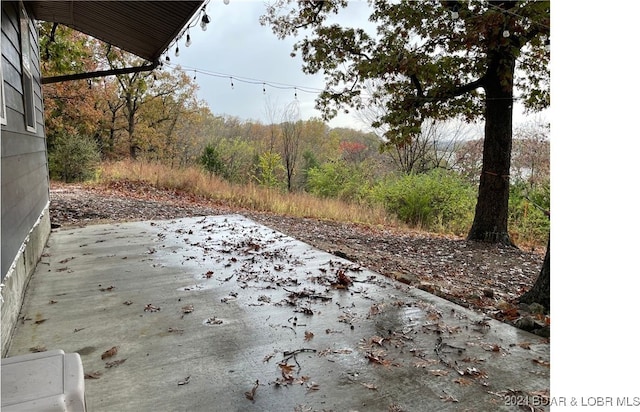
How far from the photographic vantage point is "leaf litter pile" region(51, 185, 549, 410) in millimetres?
1912

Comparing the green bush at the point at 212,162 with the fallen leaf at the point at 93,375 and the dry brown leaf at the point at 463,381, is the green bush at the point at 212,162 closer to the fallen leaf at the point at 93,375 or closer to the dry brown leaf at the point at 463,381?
the fallen leaf at the point at 93,375

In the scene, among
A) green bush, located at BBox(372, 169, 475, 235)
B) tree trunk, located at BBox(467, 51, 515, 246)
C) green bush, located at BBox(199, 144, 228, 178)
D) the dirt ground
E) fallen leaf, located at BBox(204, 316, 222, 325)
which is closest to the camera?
fallen leaf, located at BBox(204, 316, 222, 325)

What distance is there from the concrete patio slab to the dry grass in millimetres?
5054

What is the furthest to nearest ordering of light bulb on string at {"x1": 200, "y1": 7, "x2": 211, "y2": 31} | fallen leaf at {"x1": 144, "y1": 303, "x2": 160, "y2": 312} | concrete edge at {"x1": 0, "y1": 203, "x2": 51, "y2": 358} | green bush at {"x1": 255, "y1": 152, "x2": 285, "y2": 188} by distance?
green bush at {"x1": 255, "y1": 152, "x2": 285, "y2": 188}, light bulb on string at {"x1": 200, "y1": 7, "x2": 211, "y2": 31}, fallen leaf at {"x1": 144, "y1": 303, "x2": 160, "y2": 312}, concrete edge at {"x1": 0, "y1": 203, "x2": 51, "y2": 358}

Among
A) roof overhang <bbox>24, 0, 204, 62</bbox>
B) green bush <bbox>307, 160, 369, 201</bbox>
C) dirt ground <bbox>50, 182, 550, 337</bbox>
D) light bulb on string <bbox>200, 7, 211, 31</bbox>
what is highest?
roof overhang <bbox>24, 0, 204, 62</bbox>

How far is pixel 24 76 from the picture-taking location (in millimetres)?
3516

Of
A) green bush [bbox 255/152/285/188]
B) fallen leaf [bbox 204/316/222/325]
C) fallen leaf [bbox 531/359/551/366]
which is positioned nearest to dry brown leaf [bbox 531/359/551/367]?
fallen leaf [bbox 531/359/551/366]

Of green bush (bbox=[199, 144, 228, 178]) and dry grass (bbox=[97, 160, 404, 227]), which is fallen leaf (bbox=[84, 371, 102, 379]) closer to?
dry grass (bbox=[97, 160, 404, 227])

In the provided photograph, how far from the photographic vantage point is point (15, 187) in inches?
104

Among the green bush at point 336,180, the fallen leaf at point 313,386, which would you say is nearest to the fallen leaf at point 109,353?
the fallen leaf at point 313,386

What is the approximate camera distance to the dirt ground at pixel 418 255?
9.98 ft
